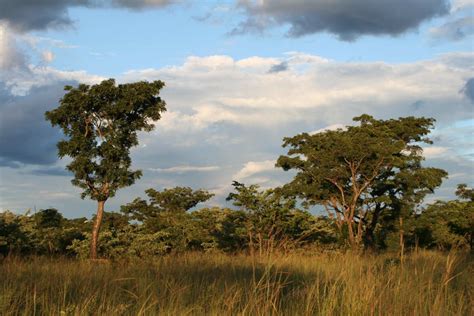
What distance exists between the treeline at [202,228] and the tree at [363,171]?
1.61m

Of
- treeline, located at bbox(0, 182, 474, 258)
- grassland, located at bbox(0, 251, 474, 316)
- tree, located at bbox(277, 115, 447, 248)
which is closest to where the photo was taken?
grassland, located at bbox(0, 251, 474, 316)

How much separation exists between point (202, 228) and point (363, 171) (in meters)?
11.2

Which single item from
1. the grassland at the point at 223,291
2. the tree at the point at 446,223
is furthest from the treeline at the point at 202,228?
the grassland at the point at 223,291

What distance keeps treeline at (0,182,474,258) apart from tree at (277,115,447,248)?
1606 mm

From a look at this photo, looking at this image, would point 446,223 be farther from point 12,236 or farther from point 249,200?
point 12,236

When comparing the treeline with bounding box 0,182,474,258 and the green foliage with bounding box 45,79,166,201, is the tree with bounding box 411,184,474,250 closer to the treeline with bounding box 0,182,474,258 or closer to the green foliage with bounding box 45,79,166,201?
the treeline with bounding box 0,182,474,258

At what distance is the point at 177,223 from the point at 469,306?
24.7 meters

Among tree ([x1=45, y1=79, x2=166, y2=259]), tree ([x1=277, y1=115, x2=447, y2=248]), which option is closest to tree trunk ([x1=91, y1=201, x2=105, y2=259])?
tree ([x1=45, y1=79, x2=166, y2=259])

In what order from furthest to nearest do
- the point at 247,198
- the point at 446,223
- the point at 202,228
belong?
the point at 446,223, the point at 202,228, the point at 247,198

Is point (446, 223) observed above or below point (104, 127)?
below

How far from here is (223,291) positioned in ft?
21.5

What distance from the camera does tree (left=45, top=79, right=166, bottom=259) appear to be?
2652 centimetres

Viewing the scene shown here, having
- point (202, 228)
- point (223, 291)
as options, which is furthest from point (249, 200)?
point (223, 291)

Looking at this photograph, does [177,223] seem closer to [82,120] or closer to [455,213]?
[82,120]
